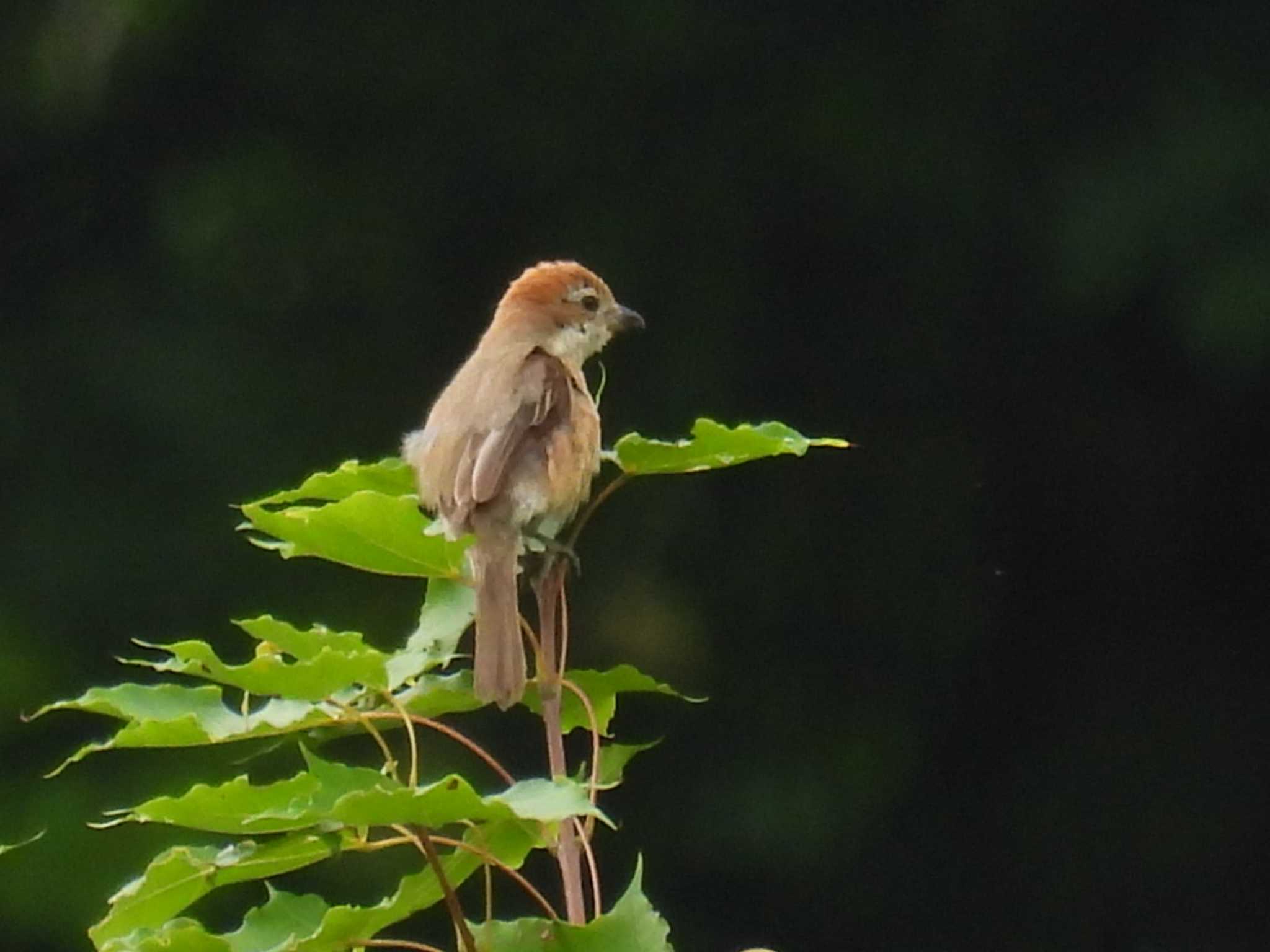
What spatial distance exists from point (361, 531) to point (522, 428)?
31.8 inches

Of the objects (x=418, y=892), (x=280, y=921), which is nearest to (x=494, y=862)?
(x=418, y=892)

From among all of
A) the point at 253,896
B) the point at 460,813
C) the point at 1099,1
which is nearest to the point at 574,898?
the point at 460,813

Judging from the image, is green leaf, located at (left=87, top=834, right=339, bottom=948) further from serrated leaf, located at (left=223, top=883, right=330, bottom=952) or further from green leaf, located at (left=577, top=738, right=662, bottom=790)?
green leaf, located at (left=577, top=738, right=662, bottom=790)

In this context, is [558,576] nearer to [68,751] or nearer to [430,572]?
[430,572]

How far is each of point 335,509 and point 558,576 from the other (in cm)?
18

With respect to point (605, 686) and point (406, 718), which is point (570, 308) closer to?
point (605, 686)

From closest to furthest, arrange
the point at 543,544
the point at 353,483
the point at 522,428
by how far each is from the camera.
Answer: the point at 353,483 < the point at 543,544 < the point at 522,428

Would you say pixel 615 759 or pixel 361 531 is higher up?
pixel 361 531

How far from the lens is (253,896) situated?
606 centimetres

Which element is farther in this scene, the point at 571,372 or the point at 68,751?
the point at 68,751

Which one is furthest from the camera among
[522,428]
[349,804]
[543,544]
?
[522,428]

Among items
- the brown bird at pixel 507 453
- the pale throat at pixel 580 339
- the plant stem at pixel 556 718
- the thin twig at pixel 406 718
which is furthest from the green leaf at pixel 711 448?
the pale throat at pixel 580 339

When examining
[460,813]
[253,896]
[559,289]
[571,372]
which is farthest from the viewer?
[253,896]

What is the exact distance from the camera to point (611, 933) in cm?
159
